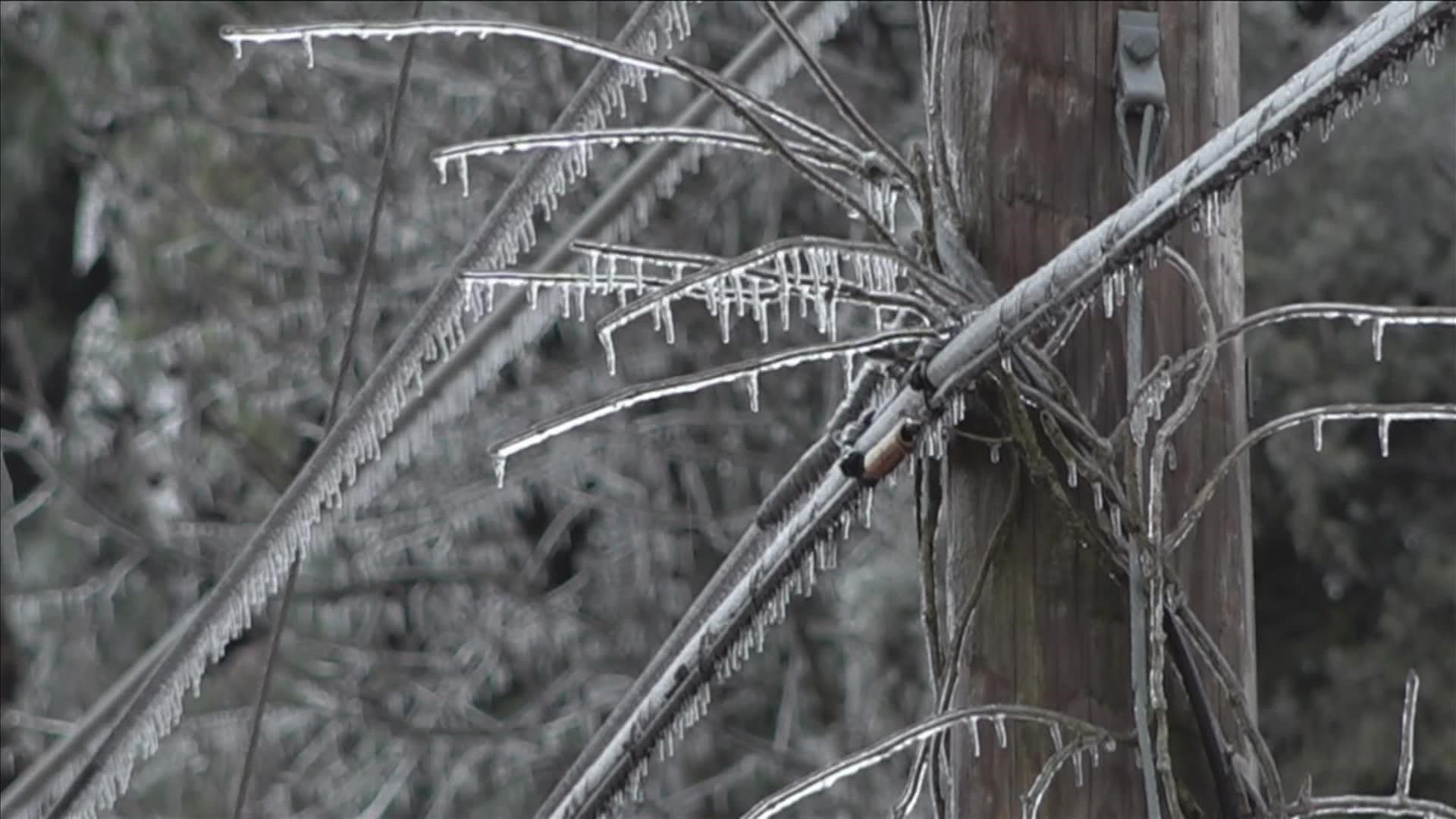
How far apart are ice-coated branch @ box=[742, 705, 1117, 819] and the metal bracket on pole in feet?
1.85

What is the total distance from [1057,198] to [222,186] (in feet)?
30.0

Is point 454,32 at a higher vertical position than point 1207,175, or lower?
higher

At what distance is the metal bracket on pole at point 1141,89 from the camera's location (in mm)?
2348

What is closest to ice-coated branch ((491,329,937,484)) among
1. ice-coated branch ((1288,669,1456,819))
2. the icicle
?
the icicle

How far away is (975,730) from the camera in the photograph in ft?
7.72


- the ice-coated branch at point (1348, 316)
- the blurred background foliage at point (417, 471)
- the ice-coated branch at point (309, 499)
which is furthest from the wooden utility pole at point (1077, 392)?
the blurred background foliage at point (417, 471)

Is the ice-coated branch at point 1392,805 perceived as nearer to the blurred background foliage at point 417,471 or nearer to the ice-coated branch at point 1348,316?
the ice-coated branch at point 1348,316

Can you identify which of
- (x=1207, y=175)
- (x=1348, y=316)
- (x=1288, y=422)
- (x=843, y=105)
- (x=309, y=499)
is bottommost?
(x=309, y=499)

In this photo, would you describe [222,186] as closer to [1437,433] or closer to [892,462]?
[1437,433]

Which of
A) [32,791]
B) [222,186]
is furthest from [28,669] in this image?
[32,791]

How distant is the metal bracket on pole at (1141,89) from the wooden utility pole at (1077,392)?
0.02 metres

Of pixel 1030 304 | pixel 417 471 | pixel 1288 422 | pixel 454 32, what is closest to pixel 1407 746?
pixel 1288 422

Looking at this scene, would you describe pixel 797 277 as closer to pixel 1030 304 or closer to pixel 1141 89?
pixel 1030 304

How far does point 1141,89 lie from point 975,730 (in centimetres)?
71
